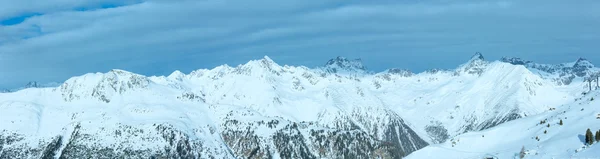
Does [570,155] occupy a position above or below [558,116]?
below

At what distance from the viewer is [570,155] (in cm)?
7544

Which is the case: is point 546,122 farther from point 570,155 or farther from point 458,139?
point 570,155

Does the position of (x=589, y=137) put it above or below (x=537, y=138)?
below

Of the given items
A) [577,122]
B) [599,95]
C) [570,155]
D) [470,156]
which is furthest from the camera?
[599,95]

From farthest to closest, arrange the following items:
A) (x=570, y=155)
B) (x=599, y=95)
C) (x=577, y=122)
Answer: (x=599, y=95), (x=577, y=122), (x=570, y=155)

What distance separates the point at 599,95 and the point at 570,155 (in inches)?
1426

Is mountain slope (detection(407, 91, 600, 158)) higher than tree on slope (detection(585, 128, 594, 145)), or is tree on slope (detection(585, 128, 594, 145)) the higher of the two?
mountain slope (detection(407, 91, 600, 158))

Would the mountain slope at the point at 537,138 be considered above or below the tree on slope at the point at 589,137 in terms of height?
above

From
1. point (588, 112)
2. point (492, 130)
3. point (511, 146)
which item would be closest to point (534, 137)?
point (511, 146)

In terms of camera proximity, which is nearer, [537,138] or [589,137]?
[589,137]

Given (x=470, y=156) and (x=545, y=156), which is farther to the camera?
(x=470, y=156)

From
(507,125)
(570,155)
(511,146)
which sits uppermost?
(507,125)

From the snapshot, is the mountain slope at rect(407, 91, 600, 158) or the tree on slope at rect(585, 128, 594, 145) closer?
the tree on slope at rect(585, 128, 594, 145)

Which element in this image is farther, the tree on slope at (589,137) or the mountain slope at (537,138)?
the mountain slope at (537,138)
